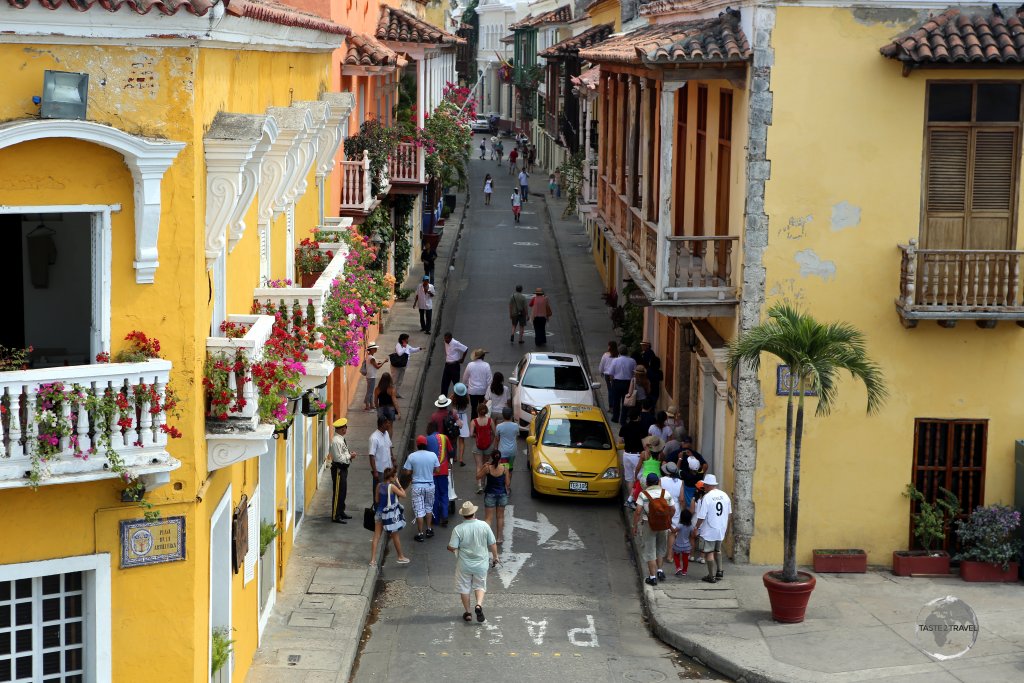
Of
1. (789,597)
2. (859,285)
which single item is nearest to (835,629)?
(789,597)

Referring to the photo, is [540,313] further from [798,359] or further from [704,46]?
[798,359]

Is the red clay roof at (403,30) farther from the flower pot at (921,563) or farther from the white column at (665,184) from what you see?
the flower pot at (921,563)

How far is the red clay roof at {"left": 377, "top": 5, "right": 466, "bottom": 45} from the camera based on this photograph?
3444cm

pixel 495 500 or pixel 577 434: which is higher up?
pixel 577 434

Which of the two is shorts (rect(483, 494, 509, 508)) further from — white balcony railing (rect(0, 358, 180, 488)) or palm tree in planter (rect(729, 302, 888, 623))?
white balcony railing (rect(0, 358, 180, 488))

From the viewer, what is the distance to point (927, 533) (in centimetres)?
1842

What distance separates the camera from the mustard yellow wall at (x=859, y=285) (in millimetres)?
17984

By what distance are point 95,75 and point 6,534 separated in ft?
11.4

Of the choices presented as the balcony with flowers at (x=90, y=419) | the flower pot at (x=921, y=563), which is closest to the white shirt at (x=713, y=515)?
the flower pot at (x=921, y=563)

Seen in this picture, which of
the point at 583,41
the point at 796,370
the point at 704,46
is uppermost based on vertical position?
the point at 583,41

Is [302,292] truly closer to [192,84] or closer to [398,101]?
[192,84]

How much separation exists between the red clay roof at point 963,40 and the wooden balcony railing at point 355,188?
11403 mm

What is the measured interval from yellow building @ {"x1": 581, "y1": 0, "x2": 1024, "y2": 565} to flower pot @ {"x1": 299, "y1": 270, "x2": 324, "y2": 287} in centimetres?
436

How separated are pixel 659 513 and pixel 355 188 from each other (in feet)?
36.8
